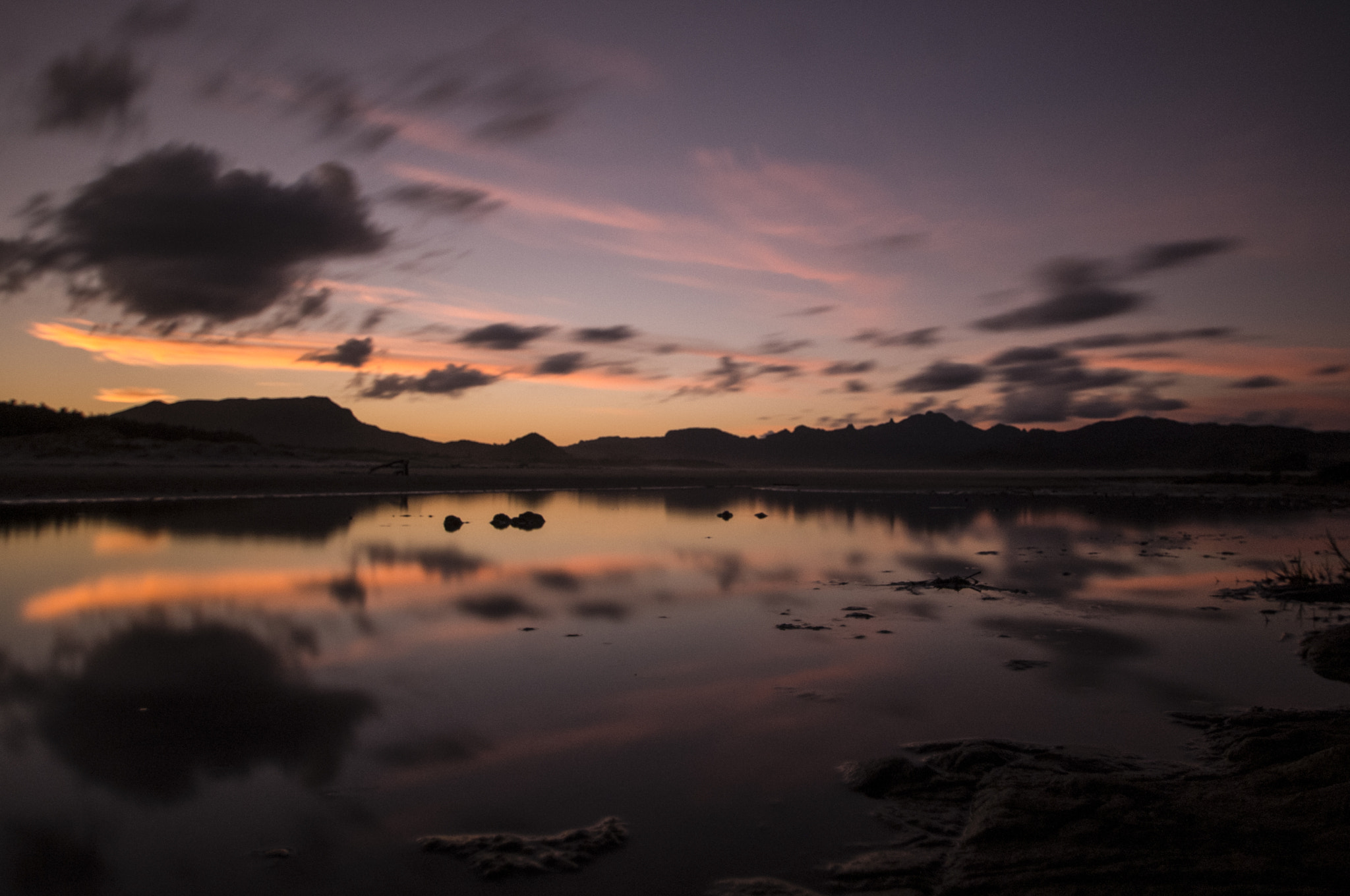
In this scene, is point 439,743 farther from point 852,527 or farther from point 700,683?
point 852,527

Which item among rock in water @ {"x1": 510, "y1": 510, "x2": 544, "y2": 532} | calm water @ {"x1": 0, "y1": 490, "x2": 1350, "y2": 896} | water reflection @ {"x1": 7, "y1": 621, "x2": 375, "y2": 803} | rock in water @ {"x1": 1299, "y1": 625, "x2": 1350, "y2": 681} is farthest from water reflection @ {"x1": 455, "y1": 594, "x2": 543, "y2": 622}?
rock in water @ {"x1": 510, "y1": 510, "x2": 544, "y2": 532}

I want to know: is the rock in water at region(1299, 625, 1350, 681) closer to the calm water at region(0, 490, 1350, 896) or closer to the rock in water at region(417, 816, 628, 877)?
the calm water at region(0, 490, 1350, 896)

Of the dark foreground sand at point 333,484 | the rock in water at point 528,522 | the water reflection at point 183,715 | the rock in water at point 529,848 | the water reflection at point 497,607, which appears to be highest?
the dark foreground sand at point 333,484

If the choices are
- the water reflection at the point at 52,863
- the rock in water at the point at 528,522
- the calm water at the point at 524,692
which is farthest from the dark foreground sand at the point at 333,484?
the water reflection at the point at 52,863

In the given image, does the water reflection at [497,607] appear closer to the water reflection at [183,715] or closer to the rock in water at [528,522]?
the water reflection at [183,715]

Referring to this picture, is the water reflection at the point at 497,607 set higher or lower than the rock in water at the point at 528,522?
lower

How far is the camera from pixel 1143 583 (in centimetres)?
1495

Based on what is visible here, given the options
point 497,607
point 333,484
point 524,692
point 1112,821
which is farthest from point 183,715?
point 333,484

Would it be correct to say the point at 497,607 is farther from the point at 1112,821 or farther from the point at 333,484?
the point at 333,484

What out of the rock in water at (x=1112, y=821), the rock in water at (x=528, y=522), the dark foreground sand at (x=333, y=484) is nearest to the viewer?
the rock in water at (x=1112, y=821)

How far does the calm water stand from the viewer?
4797 mm

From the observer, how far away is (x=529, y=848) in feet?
15.4

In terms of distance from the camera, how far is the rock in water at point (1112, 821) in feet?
13.3

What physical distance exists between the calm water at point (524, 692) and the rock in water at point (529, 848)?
12 centimetres
